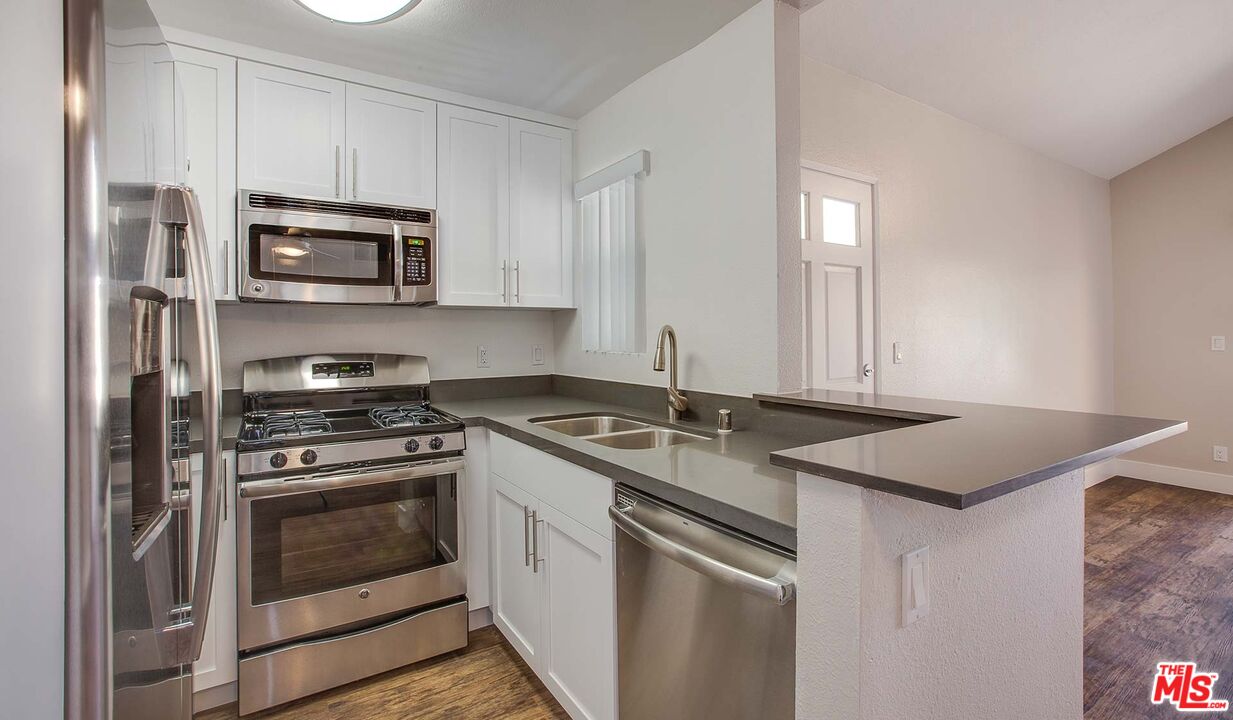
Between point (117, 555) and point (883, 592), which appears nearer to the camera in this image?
point (117, 555)

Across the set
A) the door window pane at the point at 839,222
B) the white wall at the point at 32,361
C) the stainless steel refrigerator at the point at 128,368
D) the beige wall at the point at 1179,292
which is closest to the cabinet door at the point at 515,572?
the stainless steel refrigerator at the point at 128,368

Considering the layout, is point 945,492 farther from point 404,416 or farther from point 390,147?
point 390,147

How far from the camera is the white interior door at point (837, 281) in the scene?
2.88 meters

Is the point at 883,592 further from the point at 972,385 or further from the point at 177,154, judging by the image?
the point at 972,385

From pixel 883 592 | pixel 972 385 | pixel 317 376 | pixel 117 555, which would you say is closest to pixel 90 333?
pixel 117 555

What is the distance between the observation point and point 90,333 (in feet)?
2.01

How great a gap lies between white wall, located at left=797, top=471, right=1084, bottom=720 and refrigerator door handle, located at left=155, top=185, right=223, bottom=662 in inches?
42.0

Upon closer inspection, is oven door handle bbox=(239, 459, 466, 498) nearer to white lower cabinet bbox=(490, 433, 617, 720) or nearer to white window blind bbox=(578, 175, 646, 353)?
white lower cabinet bbox=(490, 433, 617, 720)

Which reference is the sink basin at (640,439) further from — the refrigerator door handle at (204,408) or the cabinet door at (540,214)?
the refrigerator door handle at (204,408)

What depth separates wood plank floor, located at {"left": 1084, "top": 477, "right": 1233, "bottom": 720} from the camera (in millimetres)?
2104

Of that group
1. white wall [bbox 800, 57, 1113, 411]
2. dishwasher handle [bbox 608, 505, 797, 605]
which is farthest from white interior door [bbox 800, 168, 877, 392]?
dishwasher handle [bbox 608, 505, 797, 605]

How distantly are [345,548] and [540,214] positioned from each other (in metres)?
1.74

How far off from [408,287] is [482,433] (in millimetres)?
705
